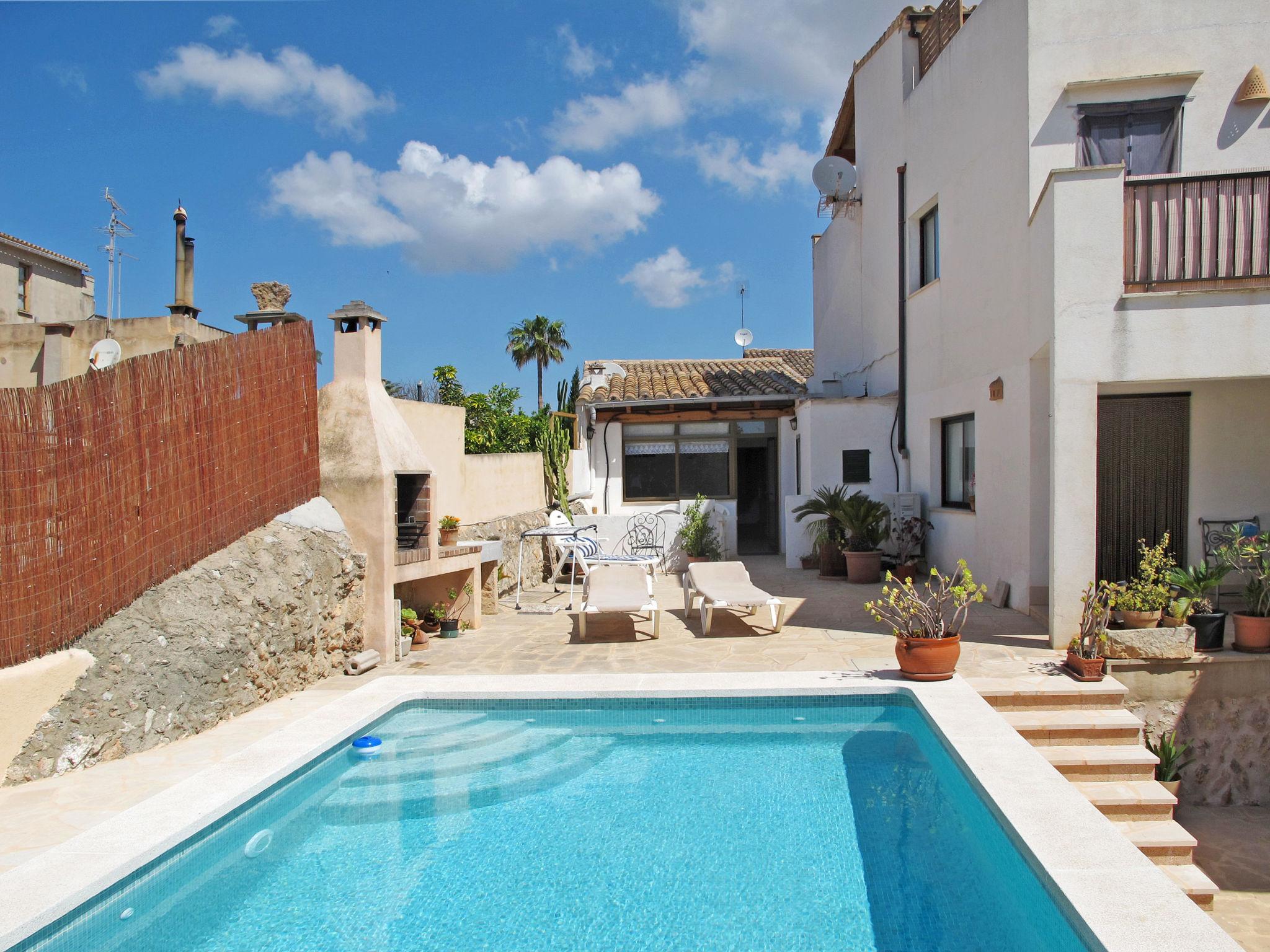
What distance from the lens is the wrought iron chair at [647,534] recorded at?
1567 centimetres

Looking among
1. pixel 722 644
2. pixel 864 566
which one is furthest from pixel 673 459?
pixel 722 644

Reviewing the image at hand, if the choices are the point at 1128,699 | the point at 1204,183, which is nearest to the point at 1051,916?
the point at 1128,699

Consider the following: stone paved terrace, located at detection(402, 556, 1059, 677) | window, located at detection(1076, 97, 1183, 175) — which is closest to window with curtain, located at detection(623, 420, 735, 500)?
stone paved terrace, located at detection(402, 556, 1059, 677)

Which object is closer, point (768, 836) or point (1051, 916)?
point (1051, 916)

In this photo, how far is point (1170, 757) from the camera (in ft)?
21.5

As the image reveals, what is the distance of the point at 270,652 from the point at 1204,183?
9.60 meters

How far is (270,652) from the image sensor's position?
21.6ft

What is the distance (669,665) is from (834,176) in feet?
39.9

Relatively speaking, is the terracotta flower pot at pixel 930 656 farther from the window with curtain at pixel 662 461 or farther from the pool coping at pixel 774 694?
the window with curtain at pixel 662 461

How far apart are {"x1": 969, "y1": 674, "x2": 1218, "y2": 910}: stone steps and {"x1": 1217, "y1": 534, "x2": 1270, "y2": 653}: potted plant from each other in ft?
5.20

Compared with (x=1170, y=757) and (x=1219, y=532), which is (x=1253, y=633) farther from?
(x=1219, y=532)

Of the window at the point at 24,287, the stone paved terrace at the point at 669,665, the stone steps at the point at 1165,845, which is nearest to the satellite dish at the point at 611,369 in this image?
the stone paved terrace at the point at 669,665

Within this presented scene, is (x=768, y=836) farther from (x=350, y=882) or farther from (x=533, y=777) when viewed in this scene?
(x=350, y=882)

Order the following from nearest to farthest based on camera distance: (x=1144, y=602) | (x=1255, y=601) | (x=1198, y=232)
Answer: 1. (x=1144, y=602)
2. (x=1255, y=601)
3. (x=1198, y=232)
